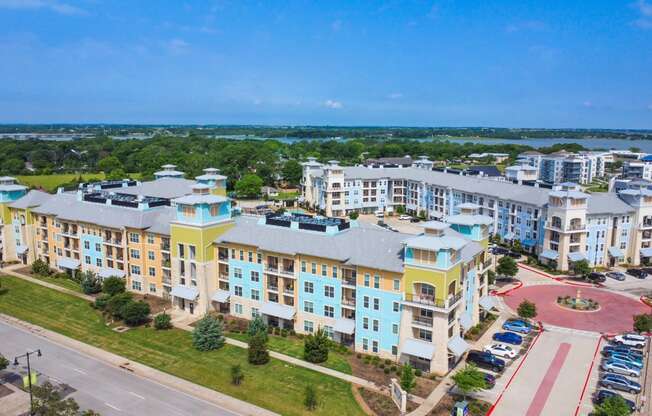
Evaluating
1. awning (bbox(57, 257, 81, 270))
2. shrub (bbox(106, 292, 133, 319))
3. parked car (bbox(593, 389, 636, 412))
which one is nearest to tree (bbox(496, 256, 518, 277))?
parked car (bbox(593, 389, 636, 412))

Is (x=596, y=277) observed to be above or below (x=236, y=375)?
below

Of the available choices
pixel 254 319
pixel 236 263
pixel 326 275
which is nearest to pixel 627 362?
pixel 326 275

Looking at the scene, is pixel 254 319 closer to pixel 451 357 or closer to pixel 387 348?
pixel 387 348

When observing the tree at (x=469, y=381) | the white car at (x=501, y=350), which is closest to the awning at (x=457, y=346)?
the white car at (x=501, y=350)

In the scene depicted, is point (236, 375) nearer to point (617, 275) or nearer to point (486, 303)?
point (486, 303)

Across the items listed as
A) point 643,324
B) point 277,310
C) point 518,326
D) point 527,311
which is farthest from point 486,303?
point 277,310

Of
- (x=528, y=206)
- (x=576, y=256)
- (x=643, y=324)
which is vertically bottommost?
(x=643, y=324)

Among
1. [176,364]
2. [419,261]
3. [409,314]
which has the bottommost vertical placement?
[176,364]

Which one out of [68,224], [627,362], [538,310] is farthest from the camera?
[68,224]
